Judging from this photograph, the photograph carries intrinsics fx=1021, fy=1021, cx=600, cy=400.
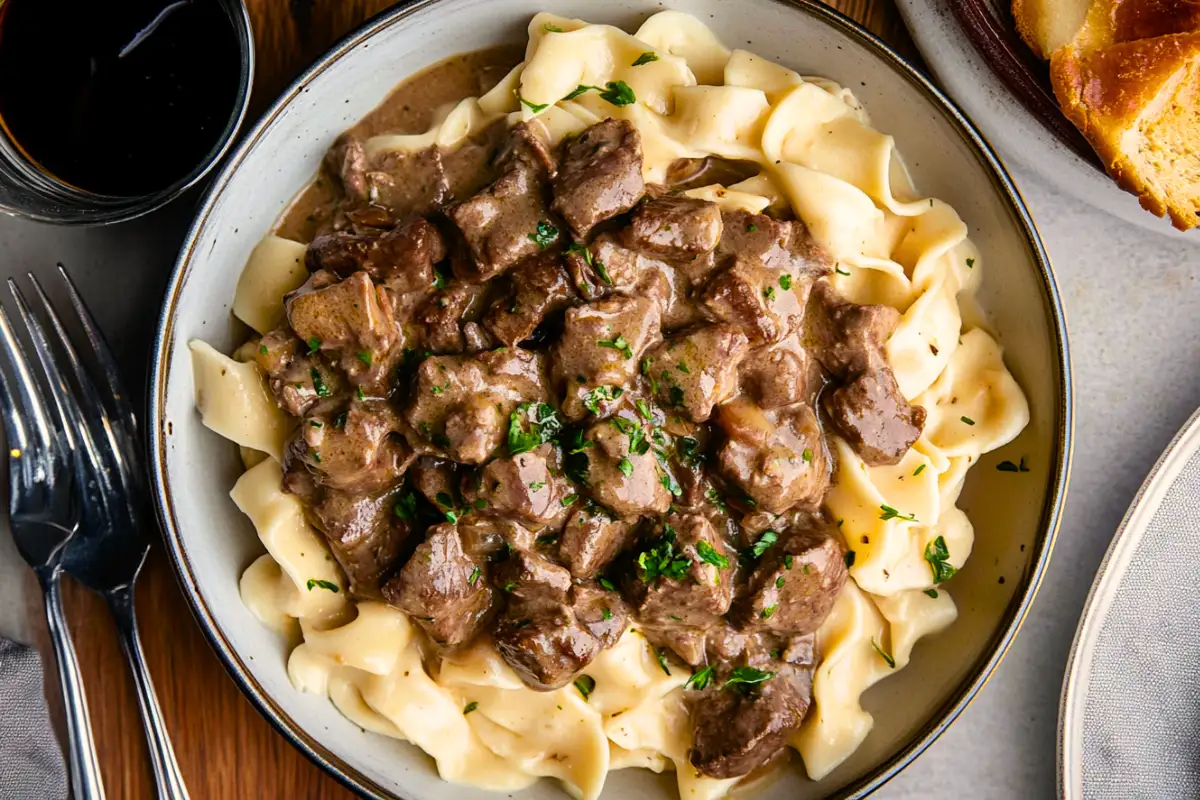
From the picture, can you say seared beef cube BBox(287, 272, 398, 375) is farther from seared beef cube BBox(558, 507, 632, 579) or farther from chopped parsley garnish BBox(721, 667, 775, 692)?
chopped parsley garnish BBox(721, 667, 775, 692)

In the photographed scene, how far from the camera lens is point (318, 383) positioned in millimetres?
3678

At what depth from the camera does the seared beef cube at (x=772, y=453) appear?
140 inches

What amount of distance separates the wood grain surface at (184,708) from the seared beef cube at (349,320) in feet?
4.56

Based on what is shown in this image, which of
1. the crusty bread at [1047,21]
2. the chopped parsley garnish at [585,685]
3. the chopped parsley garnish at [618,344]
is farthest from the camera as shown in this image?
the chopped parsley garnish at [585,685]

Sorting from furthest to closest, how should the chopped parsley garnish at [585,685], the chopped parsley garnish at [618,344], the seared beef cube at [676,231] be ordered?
the chopped parsley garnish at [585,685]
the seared beef cube at [676,231]
the chopped parsley garnish at [618,344]

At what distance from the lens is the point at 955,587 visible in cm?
421

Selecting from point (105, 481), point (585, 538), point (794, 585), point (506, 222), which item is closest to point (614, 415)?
point (585, 538)

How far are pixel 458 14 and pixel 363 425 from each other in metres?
1.56

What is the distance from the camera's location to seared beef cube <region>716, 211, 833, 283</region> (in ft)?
12.1

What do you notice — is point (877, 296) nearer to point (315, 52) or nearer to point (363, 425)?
point (363, 425)

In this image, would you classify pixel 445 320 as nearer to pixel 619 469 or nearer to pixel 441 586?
pixel 619 469

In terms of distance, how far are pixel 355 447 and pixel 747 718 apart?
1.75 metres

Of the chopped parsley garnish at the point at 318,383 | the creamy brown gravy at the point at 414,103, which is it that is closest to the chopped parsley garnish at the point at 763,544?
the chopped parsley garnish at the point at 318,383

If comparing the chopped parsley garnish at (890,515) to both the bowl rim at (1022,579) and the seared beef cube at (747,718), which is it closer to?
the bowl rim at (1022,579)
